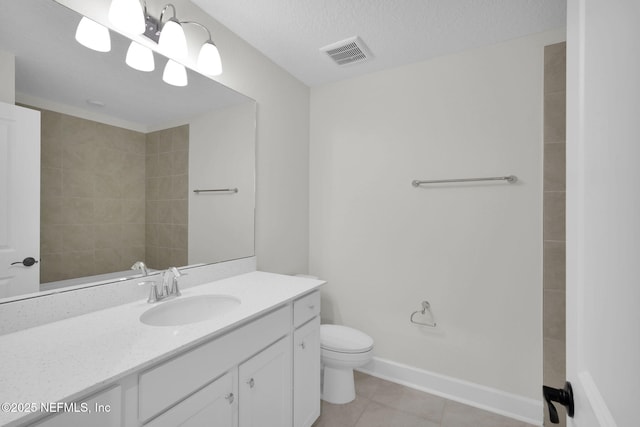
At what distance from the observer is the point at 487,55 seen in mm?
1869

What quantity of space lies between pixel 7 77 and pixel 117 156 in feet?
1.33

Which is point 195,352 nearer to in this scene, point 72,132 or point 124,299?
point 124,299

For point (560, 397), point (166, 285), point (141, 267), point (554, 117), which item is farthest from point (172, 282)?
point (554, 117)

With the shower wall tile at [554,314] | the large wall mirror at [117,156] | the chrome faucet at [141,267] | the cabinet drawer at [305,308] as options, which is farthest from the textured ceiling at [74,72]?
the shower wall tile at [554,314]

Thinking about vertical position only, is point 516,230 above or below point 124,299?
above

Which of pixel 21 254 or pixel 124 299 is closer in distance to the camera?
pixel 21 254

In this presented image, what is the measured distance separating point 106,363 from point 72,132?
93 centimetres

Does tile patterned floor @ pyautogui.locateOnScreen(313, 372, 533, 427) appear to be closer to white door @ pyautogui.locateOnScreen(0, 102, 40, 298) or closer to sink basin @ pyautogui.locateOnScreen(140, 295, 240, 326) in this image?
sink basin @ pyautogui.locateOnScreen(140, 295, 240, 326)

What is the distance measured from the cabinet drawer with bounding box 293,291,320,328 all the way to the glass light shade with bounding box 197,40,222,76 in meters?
1.35

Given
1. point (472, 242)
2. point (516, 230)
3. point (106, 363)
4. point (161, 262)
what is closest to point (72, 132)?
point (161, 262)

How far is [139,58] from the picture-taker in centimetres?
132

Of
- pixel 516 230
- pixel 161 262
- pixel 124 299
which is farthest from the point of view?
pixel 516 230

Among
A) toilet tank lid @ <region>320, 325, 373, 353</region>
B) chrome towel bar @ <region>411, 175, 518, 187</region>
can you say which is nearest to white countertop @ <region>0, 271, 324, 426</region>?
toilet tank lid @ <region>320, 325, 373, 353</region>

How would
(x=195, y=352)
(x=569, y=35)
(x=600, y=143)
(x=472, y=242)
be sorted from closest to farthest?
(x=600, y=143) < (x=569, y=35) < (x=195, y=352) < (x=472, y=242)
